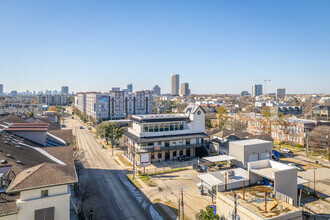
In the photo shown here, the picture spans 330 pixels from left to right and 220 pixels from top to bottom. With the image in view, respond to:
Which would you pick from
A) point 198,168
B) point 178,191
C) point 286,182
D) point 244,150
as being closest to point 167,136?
point 198,168

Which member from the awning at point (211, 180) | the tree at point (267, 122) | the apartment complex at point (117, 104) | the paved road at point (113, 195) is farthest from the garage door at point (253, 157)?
the apartment complex at point (117, 104)

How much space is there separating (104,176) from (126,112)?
71918 millimetres

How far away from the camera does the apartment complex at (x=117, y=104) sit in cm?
10164

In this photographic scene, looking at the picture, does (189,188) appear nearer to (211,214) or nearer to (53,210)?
(211,214)

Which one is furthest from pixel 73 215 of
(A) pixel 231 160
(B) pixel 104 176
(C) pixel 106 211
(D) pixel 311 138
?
(D) pixel 311 138

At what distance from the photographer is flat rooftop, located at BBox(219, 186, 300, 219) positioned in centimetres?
1958

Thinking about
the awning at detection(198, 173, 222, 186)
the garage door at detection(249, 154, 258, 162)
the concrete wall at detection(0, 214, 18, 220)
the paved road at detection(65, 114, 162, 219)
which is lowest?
the paved road at detection(65, 114, 162, 219)

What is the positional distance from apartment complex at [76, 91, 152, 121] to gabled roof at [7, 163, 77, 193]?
78955 mm

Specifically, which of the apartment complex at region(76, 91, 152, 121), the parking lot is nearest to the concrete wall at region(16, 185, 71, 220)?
the parking lot

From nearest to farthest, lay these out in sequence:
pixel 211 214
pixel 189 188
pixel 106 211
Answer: pixel 211 214
pixel 106 211
pixel 189 188

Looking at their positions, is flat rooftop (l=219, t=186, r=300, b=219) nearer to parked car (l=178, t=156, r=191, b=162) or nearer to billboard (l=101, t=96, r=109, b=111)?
parked car (l=178, t=156, r=191, b=162)

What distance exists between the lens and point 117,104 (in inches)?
4166

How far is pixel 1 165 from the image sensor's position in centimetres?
1920

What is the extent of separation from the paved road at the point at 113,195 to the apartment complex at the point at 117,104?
56703 mm
